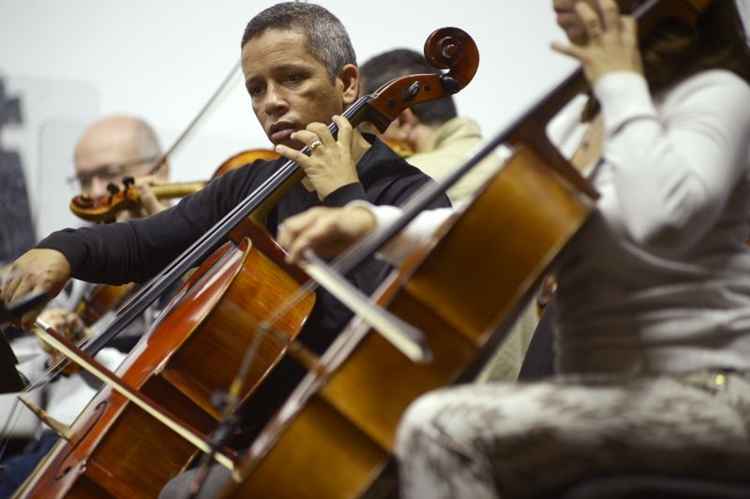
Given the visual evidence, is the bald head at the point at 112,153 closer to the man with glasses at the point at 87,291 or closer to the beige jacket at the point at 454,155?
the man with glasses at the point at 87,291

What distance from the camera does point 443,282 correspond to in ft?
3.28

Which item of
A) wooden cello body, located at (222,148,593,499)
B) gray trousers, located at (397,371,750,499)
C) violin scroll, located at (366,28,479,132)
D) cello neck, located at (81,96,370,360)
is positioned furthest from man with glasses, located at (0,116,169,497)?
gray trousers, located at (397,371,750,499)

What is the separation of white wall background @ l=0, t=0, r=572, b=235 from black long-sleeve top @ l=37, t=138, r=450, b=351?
92cm

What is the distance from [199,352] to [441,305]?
536 millimetres

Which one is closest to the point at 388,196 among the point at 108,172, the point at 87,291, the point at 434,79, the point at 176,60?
the point at 434,79

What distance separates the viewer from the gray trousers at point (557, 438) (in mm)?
933

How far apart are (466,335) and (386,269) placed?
46 cm

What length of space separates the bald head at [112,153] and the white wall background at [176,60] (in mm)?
221

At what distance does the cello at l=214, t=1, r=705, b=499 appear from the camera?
99 cm

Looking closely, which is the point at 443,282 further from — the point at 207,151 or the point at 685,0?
the point at 207,151

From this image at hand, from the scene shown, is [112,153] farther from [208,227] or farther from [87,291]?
[208,227]

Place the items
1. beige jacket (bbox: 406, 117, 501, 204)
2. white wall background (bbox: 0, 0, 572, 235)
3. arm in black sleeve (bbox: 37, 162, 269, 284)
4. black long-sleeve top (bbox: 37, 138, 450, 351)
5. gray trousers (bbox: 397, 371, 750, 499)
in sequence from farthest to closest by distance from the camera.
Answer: white wall background (bbox: 0, 0, 572, 235)
beige jacket (bbox: 406, 117, 501, 204)
arm in black sleeve (bbox: 37, 162, 269, 284)
black long-sleeve top (bbox: 37, 138, 450, 351)
gray trousers (bbox: 397, 371, 750, 499)

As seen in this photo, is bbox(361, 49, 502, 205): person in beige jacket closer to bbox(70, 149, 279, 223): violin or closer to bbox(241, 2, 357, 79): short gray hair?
bbox(70, 149, 279, 223): violin

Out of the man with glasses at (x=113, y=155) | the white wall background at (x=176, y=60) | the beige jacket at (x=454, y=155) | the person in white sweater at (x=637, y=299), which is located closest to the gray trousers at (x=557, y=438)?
the person in white sweater at (x=637, y=299)
